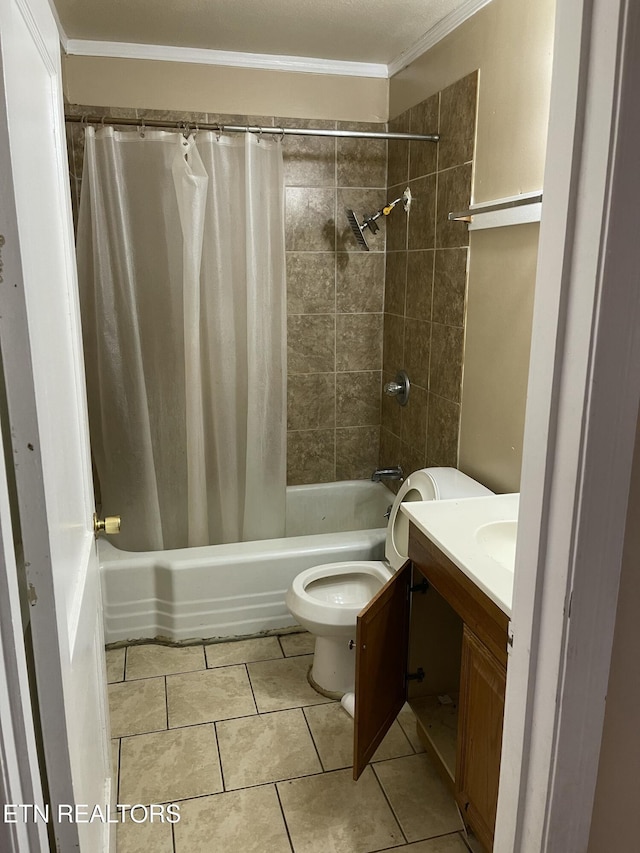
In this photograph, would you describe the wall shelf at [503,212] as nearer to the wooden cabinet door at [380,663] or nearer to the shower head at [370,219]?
the shower head at [370,219]

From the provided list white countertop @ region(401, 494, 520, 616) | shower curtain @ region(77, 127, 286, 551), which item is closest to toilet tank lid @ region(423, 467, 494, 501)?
white countertop @ region(401, 494, 520, 616)

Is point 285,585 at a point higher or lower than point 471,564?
lower

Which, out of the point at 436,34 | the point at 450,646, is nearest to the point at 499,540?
the point at 450,646

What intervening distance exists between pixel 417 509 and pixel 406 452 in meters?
1.19

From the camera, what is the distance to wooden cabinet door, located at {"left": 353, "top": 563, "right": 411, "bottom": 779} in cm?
171

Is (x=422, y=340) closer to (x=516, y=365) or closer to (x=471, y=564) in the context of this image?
(x=516, y=365)

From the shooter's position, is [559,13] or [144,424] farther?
[144,424]

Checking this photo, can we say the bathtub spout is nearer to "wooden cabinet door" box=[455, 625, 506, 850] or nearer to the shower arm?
the shower arm

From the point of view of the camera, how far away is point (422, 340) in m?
2.75

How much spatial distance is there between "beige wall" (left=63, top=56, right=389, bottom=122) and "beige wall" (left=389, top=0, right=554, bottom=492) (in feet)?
2.03

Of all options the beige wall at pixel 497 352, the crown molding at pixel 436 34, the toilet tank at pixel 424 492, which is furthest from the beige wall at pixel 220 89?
the toilet tank at pixel 424 492

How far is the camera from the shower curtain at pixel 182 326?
7.84 ft

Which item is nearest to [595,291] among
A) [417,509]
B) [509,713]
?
[509,713]

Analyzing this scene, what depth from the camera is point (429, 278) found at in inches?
104
